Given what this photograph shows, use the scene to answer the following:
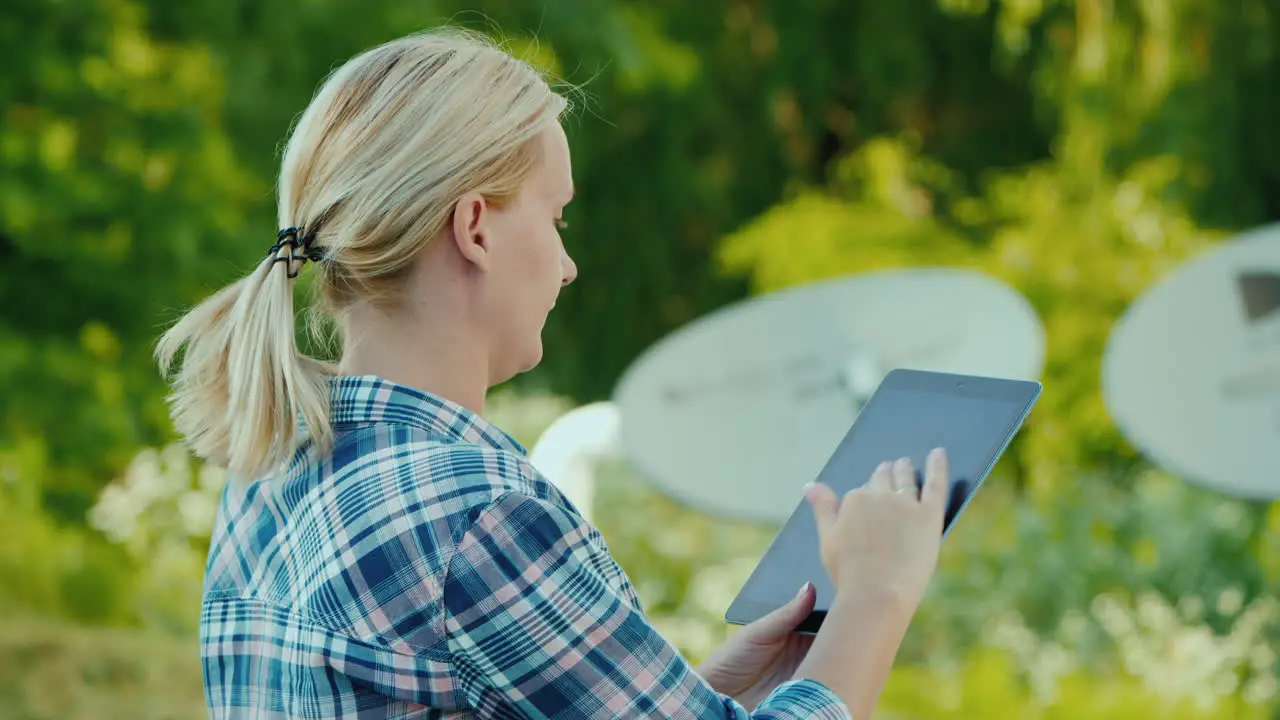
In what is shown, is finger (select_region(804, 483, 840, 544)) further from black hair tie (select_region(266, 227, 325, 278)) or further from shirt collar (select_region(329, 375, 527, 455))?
black hair tie (select_region(266, 227, 325, 278))

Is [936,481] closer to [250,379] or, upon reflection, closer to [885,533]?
[885,533]

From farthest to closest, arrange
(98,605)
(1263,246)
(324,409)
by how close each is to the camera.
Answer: (98,605) < (1263,246) < (324,409)

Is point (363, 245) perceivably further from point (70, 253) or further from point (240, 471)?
point (70, 253)

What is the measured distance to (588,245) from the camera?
12109 mm

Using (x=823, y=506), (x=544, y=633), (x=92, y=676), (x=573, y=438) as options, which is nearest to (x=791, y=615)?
(x=823, y=506)

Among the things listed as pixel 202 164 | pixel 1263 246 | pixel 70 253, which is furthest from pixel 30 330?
pixel 1263 246

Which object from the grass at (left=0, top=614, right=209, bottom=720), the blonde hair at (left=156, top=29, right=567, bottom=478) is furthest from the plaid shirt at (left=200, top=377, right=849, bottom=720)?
the grass at (left=0, top=614, right=209, bottom=720)

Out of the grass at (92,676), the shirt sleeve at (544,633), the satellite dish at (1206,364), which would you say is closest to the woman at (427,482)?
the shirt sleeve at (544,633)

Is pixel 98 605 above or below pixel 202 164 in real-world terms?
below

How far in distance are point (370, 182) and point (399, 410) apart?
213mm

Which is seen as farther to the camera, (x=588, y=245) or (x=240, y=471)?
(x=588, y=245)

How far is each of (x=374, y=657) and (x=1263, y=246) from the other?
4771mm

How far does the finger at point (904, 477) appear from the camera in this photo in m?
1.52

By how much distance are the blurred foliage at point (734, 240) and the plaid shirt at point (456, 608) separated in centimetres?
203
